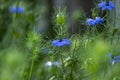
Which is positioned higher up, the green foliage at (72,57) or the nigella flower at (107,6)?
the nigella flower at (107,6)

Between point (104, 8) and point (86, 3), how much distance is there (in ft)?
6.49

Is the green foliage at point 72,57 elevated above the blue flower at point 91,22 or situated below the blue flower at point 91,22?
below

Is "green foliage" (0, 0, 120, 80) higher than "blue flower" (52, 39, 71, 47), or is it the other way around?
"blue flower" (52, 39, 71, 47)

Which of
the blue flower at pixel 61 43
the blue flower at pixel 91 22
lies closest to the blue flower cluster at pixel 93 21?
the blue flower at pixel 91 22

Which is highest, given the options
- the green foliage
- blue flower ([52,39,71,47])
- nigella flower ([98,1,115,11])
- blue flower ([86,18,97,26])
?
nigella flower ([98,1,115,11])

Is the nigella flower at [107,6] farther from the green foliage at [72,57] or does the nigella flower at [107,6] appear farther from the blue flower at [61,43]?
the blue flower at [61,43]

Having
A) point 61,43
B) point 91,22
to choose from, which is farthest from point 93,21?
point 61,43

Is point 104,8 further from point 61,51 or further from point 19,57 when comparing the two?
point 19,57

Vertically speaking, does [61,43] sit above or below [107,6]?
A: below

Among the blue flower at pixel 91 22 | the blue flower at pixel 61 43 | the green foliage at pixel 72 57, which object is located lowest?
the green foliage at pixel 72 57

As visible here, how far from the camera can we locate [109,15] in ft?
7.32

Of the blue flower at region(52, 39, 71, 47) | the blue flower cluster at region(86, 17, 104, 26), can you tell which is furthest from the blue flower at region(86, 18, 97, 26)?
the blue flower at region(52, 39, 71, 47)

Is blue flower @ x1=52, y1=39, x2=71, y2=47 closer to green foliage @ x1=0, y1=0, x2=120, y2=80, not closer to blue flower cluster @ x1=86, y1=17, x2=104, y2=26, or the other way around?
green foliage @ x1=0, y1=0, x2=120, y2=80

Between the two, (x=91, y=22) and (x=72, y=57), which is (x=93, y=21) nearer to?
(x=91, y=22)
